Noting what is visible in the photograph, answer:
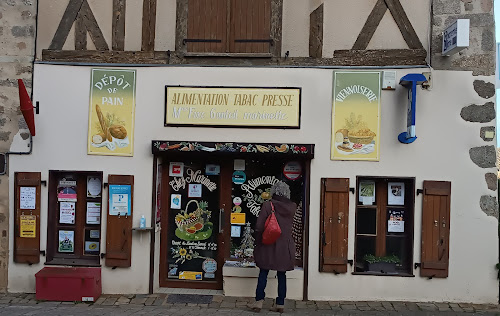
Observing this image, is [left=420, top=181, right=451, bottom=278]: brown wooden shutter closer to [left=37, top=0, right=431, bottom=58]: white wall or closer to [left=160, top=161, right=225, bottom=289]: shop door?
[left=37, top=0, right=431, bottom=58]: white wall

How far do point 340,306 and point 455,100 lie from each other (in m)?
3.20

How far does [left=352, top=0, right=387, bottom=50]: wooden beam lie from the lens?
22.4 ft

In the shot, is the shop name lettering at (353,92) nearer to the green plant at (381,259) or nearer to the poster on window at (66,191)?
the green plant at (381,259)

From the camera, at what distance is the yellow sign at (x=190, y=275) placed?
23.7ft

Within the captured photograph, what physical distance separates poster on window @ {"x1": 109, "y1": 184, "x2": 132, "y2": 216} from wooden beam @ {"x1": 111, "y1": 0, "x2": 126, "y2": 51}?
1998 millimetres

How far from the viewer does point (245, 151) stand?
22.1ft

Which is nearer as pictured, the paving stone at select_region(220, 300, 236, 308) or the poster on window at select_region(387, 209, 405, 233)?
the paving stone at select_region(220, 300, 236, 308)

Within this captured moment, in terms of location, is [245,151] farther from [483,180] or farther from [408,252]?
[483,180]

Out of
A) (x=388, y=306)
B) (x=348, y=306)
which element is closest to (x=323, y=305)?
(x=348, y=306)

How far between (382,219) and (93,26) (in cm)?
499

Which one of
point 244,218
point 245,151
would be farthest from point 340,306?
point 245,151

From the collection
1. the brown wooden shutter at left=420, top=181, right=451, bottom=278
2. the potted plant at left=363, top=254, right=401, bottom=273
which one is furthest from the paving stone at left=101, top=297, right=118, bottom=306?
the brown wooden shutter at left=420, top=181, right=451, bottom=278

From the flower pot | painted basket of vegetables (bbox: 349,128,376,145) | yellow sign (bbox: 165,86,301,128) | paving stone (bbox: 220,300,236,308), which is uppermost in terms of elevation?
yellow sign (bbox: 165,86,301,128)

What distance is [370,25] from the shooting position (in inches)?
270
